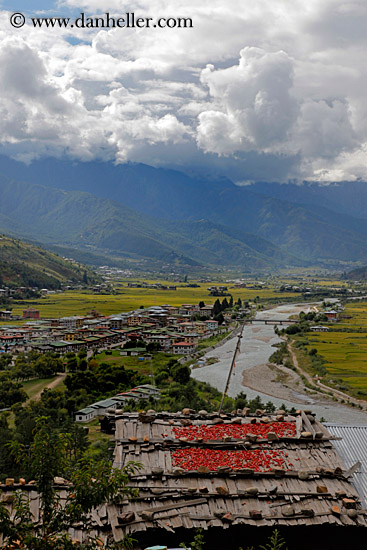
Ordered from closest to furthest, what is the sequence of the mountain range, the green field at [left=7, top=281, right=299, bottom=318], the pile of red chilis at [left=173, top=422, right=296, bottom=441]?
the pile of red chilis at [left=173, top=422, right=296, bottom=441]
the green field at [left=7, top=281, right=299, bottom=318]
the mountain range

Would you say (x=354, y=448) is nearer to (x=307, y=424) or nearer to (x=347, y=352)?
(x=307, y=424)

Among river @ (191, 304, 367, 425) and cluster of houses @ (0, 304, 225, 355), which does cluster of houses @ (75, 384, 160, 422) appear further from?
cluster of houses @ (0, 304, 225, 355)

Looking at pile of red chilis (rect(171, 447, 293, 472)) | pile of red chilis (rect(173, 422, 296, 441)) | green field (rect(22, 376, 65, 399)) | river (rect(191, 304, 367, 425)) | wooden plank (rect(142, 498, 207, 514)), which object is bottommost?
river (rect(191, 304, 367, 425))

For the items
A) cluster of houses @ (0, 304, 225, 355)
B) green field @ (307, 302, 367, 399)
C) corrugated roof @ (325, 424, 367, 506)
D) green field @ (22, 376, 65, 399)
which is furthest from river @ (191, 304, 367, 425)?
corrugated roof @ (325, 424, 367, 506)

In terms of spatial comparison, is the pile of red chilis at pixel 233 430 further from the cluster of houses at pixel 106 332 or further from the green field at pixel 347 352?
the cluster of houses at pixel 106 332

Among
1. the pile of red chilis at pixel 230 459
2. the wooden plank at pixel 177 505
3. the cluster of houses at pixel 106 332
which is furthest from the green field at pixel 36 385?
the wooden plank at pixel 177 505

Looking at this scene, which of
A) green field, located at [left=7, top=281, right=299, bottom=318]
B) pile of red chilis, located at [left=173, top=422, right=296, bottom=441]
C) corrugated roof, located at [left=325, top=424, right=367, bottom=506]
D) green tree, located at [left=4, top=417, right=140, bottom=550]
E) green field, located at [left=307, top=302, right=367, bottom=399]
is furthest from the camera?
green field, located at [left=7, top=281, right=299, bottom=318]
